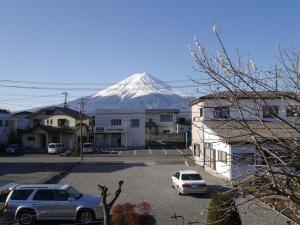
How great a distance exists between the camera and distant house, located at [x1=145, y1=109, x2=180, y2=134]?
3713 inches

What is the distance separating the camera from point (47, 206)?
19.0 meters

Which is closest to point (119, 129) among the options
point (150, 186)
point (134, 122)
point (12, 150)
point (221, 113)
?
point (134, 122)

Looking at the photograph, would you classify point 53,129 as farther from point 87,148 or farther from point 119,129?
point 87,148

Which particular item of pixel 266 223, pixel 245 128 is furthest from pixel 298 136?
pixel 266 223

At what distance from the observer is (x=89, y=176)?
123 ft

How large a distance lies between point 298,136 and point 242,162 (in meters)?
0.63

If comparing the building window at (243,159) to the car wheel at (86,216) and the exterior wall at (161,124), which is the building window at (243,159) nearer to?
the car wheel at (86,216)

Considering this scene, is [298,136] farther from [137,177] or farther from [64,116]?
[64,116]

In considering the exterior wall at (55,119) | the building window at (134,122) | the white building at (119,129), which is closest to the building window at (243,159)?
the white building at (119,129)

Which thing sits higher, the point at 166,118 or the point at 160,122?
the point at 166,118

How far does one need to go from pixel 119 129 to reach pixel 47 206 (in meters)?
53.5

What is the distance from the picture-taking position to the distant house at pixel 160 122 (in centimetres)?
9431

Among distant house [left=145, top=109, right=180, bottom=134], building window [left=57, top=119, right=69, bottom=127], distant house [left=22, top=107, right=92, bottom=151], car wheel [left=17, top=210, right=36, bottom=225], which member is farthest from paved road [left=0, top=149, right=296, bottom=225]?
distant house [left=145, top=109, right=180, bottom=134]

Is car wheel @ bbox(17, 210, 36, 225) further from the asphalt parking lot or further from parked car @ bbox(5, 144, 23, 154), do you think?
parked car @ bbox(5, 144, 23, 154)
